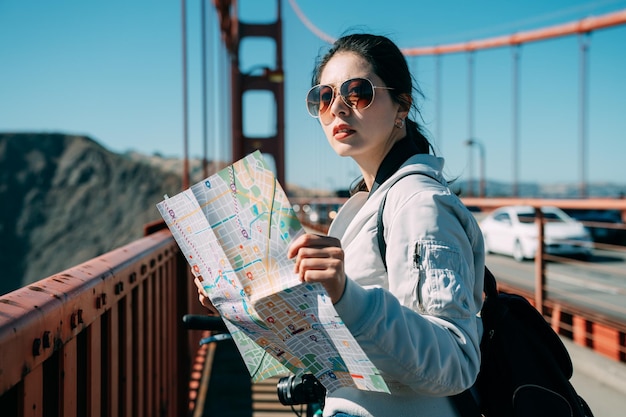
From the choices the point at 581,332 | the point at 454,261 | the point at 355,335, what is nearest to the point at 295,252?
the point at 355,335

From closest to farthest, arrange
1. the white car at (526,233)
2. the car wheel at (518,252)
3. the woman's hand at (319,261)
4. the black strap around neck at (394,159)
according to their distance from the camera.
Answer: the woman's hand at (319,261), the black strap around neck at (394,159), the white car at (526,233), the car wheel at (518,252)

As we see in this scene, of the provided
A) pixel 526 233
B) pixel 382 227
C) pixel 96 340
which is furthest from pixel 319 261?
pixel 526 233

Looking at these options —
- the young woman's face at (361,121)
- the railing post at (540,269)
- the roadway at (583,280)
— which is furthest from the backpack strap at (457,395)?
the roadway at (583,280)

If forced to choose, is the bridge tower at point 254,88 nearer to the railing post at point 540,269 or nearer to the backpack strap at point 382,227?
the railing post at point 540,269

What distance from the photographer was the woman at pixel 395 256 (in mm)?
713

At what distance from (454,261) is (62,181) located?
220ft

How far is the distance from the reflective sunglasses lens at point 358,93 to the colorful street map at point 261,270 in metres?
0.30

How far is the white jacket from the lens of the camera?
0.72 metres

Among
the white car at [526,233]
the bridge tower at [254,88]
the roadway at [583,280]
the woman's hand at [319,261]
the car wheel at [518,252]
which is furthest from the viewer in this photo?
the bridge tower at [254,88]

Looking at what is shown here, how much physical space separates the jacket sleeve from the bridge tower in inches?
659

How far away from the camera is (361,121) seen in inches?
39.1

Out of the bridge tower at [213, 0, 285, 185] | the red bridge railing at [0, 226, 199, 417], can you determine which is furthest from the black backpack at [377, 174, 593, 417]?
the bridge tower at [213, 0, 285, 185]

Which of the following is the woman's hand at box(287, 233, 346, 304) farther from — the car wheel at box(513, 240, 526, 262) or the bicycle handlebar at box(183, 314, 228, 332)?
the car wheel at box(513, 240, 526, 262)

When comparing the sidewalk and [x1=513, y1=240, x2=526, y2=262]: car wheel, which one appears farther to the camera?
[x1=513, y1=240, x2=526, y2=262]: car wheel
